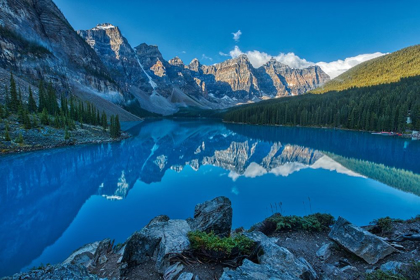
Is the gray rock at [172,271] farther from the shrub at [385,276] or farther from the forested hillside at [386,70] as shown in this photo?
the forested hillside at [386,70]

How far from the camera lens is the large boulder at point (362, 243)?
5.43 metres

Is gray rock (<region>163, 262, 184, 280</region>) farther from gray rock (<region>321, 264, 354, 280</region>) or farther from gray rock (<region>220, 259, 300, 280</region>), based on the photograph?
gray rock (<region>321, 264, 354, 280</region>)

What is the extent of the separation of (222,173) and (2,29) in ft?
387

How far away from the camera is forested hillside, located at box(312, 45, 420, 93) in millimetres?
110300

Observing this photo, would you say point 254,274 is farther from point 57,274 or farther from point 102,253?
point 102,253

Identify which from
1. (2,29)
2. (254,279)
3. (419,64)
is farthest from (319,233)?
(419,64)

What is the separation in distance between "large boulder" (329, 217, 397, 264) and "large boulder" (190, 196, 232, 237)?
379cm

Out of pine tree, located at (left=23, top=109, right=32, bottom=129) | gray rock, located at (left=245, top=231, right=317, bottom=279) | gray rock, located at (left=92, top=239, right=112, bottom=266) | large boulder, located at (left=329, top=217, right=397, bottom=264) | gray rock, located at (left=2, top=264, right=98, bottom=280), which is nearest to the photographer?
gray rock, located at (left=2, top=264, right=98, bottom=280)

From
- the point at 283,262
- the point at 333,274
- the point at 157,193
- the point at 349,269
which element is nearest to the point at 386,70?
the point at 157,193

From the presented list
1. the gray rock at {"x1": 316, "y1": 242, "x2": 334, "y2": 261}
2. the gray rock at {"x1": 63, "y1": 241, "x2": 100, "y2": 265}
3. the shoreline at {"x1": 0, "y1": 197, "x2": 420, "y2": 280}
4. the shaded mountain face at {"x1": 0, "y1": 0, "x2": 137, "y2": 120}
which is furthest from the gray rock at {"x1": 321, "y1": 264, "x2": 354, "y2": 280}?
the shaded mountain face at {"x1": 0, "y1": 0, "x2": 137, "y2": 120}

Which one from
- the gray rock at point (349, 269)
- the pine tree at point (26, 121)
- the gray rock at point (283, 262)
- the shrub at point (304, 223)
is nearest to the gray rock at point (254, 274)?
the gray rock at point (283, 262)

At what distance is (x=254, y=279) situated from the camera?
3605 mm

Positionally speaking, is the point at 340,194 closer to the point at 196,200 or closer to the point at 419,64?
the point at 196,200

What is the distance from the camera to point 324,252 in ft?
21.0
